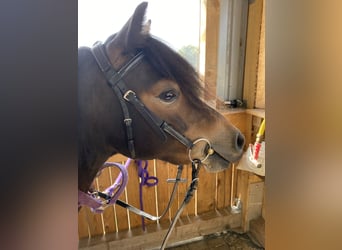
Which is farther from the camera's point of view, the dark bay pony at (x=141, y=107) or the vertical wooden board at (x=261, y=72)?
the vertical wooden board at (x=261, y=72)

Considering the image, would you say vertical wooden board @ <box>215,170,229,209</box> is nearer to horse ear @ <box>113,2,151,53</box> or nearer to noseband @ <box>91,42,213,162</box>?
noseband @ <box>91,42,213,162</box>

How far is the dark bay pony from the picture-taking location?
486 millimetres

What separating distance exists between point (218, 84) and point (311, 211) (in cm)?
57

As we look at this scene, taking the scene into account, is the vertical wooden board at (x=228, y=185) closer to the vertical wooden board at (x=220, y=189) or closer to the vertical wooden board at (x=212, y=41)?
the vertical wooden board at (x=220, y=189)

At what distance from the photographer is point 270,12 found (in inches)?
12.9

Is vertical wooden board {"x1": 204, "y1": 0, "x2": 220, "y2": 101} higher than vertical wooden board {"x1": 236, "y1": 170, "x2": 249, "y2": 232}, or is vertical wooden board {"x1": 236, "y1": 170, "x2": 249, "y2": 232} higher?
vertical wooden board {"x1": 204, "y1": 0, "x2": 220, "y2": 101}

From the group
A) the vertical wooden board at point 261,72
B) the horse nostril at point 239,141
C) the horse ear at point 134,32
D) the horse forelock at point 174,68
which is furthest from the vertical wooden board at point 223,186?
the horse ear at point 134,32

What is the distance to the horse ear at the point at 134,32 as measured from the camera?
47 centimetres

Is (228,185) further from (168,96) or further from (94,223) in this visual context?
(168,96)

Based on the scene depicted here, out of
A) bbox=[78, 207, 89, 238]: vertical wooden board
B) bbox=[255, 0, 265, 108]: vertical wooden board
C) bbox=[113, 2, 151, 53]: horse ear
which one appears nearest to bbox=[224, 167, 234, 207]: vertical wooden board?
bbox=[255, 0, 265, 108]: vertical wooden board

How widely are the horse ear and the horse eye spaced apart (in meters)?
0.11

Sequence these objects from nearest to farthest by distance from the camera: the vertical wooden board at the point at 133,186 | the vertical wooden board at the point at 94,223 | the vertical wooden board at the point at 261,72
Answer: the vertical wooden board at the point at 261,72 < the vertical wooden board at the point at 133,186 < the vertical wooden board at the point at 94,223

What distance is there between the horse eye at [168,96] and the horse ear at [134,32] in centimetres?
11

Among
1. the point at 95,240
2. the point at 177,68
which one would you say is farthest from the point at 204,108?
the point at 95,240
